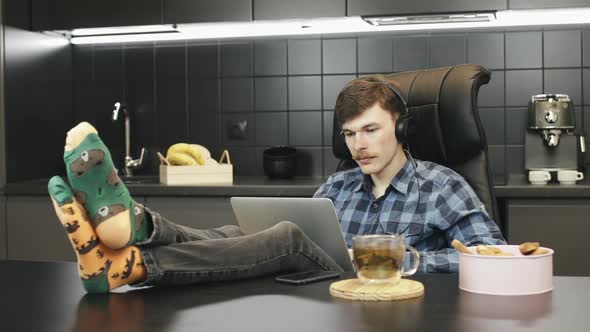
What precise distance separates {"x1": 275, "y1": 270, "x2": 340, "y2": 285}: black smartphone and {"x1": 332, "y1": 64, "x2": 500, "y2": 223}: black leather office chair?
78cm

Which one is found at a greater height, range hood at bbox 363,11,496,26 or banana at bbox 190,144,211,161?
range hood at bbox 363,11,496,26

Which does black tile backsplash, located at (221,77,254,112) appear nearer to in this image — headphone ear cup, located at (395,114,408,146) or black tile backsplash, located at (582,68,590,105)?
black tile backsplash, located at (582,68,590,105)

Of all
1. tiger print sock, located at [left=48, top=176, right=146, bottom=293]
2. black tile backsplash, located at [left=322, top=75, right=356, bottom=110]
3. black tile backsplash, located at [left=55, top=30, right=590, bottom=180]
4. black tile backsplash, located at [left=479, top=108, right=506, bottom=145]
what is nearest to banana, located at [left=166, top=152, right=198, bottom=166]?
black tile backsplash, located at [left=55, top=30, right=590, bottom=180]

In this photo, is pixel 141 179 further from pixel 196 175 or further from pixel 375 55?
pixel 375 55

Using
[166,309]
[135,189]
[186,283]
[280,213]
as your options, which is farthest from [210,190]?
[166,309]

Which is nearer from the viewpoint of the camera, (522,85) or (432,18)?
(432,18)

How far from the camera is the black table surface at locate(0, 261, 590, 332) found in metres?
1.23

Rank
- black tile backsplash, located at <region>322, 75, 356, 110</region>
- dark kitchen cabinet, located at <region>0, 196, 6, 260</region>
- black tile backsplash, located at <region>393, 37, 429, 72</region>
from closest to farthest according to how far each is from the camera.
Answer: dark kitchen cabinet, located at <region>0, 196, 6, 260</region>, black tile backsplash, located at <region>393, 37, 429, 72</region>, black tile backsplash, located at <region>322, 75, 356, 110</region>

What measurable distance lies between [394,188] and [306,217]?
56 cm

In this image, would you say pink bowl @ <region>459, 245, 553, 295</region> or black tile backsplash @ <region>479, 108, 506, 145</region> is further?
black tile backsplash @ <region>479, 108, 506, 145</region>

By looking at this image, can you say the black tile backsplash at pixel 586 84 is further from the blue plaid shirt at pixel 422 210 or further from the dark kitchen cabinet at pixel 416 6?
the blue plaid shirt at pixel 422 210

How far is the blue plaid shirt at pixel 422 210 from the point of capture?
2062 millimetres

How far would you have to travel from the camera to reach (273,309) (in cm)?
133

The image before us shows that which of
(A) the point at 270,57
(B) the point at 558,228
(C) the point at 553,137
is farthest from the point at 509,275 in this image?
(A) the point at 270,57
